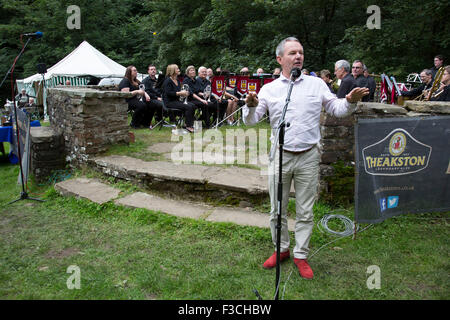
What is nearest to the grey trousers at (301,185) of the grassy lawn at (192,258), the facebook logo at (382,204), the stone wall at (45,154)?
the grassy lawn at (192,258)

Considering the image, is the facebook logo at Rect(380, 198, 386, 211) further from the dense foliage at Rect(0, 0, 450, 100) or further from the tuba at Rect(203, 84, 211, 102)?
the dense foliage at Rect(0, 0, 450, 100)

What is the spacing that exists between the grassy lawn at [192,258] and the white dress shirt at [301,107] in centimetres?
124

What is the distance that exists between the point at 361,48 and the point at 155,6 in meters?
13.4

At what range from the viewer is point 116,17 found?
27125mm

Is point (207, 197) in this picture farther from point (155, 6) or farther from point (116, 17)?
point (116, 17)

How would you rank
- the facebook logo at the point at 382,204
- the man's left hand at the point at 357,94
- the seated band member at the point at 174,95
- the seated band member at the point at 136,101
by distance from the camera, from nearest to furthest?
the man's left hand at the point at 357,94 < the facebook logo at the point at 382,204 < the seated band member at the point at 174,95 < the seated band member at the point at 136,101

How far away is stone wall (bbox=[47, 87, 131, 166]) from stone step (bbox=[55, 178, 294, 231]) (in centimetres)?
91

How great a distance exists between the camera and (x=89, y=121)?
20.2 feet

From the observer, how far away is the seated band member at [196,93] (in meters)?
9.48

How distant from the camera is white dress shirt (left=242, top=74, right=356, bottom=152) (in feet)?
9.70

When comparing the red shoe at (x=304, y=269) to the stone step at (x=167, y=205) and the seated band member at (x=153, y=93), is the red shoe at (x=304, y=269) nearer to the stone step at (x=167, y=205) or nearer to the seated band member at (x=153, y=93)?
the stone step at (x=167, y=205)

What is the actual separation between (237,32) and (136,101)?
36.8 ft
